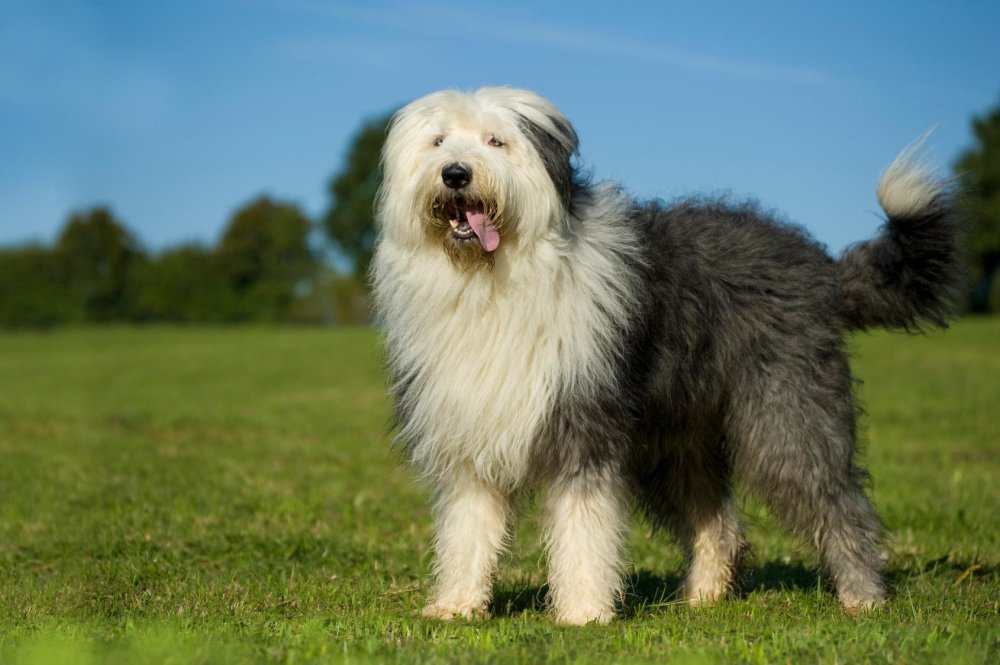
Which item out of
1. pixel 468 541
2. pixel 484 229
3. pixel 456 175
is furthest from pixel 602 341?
pixel 468 541

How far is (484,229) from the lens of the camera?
4.88 metres

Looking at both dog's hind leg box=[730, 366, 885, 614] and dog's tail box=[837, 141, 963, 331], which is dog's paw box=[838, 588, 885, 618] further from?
dog's tail box=[837, 141, 963, 331]

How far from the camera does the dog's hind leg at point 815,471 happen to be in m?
5.65

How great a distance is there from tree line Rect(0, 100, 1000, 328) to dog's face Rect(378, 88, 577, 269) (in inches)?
1847

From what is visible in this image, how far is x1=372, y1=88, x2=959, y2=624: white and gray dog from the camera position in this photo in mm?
5020

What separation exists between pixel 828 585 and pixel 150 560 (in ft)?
12.3

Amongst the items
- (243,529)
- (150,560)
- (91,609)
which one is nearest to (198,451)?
(243,529)

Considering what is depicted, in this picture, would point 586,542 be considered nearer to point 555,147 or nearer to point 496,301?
point 496,301

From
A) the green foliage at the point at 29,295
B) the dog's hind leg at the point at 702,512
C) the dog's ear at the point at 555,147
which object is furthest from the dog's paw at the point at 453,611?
the green foliage at the point at 29,295

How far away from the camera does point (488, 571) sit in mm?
5410

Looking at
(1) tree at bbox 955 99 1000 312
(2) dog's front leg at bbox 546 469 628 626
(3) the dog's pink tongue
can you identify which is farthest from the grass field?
(1) tree at bbox 955 99 1000 312

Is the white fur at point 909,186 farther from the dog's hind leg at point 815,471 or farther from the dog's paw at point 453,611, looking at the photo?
the dog's paw at point 453,611

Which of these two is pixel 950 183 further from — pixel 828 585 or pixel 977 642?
pixel 977 642

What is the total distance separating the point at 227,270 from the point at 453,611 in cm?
5375
